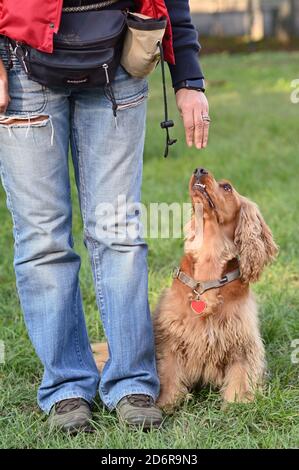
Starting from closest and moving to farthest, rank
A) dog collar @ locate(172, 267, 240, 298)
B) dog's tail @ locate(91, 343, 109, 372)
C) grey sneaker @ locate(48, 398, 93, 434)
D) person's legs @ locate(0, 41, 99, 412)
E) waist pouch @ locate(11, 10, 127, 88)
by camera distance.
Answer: waist pouch @ locate(11, 10, 127, 88) < person's legs @ locate(0, 41, 99, 412) < grey sneaker @ locate(48, 398, 93, 434) < dog collar @ locate(172, 267, 240, 298) < dog's tail @ locate(91, 343, 109, 372)

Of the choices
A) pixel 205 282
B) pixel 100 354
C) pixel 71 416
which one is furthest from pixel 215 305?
pixel 71 416

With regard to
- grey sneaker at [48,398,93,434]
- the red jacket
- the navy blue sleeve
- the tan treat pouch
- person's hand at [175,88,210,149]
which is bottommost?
grey sneaker at [48,398,93,434]

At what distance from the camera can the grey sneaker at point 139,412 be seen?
122 inches

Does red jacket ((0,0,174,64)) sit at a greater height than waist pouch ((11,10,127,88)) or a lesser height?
Answer: greater

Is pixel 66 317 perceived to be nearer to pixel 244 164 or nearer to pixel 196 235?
pixel 196 235

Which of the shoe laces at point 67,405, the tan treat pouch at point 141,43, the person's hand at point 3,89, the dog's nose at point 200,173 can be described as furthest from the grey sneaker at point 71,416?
the tan treat pouch at point 141,43

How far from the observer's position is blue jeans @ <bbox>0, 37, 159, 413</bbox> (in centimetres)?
298

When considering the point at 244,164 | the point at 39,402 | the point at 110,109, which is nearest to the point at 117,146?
the point at 110,109

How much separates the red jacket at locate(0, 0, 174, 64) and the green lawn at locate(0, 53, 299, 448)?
4.57 feet

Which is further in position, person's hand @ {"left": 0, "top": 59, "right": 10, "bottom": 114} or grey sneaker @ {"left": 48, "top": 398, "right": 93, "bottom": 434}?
grey sneaker @ {"left": 48, "top": 398, "right": 93, "bottom": 434}

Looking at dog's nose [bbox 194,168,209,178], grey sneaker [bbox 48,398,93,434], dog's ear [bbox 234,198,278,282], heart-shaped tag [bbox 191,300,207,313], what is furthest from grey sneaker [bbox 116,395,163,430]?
dog's nose [bbox 194,168,209,178]

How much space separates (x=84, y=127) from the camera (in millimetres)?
3062

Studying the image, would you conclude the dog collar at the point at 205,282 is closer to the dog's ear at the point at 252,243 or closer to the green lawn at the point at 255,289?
the dog's ear at the point at 252,243

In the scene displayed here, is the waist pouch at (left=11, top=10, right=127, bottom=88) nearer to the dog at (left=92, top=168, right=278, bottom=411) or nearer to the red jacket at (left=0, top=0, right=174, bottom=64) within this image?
the red jacket at (left=0, top=0, right=174, bottom=64)
